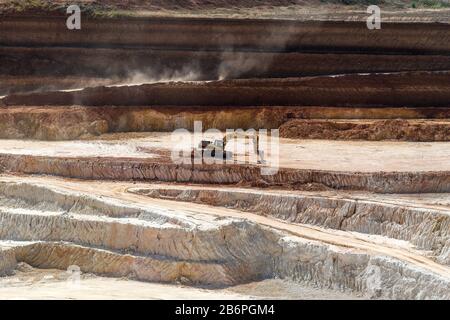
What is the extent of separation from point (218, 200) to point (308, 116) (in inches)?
422

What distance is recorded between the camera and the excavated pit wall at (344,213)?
25094mm

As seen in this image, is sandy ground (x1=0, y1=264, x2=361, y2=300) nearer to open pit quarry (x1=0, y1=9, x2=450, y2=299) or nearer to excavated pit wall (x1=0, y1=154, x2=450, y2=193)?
open pit quarry (x1=0, y1=9, x2=450, y2=299)

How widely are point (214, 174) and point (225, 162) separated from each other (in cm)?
116

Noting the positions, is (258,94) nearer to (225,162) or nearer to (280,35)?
(280,35)

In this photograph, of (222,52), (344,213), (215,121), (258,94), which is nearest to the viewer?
(344,213)

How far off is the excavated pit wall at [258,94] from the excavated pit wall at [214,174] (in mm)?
6975

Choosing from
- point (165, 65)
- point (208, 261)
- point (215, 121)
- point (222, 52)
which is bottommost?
point (208, 261)

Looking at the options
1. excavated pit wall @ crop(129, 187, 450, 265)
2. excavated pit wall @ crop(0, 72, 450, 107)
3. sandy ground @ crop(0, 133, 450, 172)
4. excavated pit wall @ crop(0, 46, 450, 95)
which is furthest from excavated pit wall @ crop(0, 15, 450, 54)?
excavated pit wall @ crop(129, 187, 450, 265)

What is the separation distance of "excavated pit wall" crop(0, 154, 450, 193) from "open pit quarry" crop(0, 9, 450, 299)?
44 millimetres

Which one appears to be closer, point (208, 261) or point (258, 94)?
point (208, 261)

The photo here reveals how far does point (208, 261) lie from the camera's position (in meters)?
25.3

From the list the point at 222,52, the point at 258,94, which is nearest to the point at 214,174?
the point at 258,94

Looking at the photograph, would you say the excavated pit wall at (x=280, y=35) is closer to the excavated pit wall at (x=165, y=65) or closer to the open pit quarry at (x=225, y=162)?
the open pit quarry at (x=225, y=162)

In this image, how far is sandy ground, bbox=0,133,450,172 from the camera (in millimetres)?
31062
